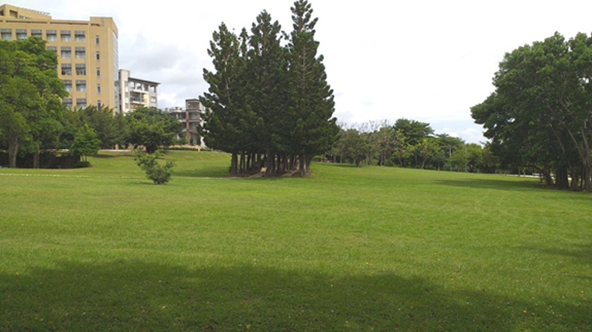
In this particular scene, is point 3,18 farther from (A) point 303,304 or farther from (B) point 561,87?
(A) point 303,304

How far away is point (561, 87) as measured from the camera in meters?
31.5

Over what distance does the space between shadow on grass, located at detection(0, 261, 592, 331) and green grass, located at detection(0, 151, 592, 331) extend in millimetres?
22

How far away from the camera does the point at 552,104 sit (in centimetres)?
3350

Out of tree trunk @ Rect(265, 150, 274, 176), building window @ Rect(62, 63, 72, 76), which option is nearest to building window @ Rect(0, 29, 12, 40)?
building window @ Rect(62, 63, 72, 76)

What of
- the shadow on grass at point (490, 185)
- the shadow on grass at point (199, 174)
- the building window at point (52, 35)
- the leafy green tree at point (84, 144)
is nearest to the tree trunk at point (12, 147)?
the leafy green tree at point (84, 144)

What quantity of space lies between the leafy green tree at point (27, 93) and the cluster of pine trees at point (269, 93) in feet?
48.5

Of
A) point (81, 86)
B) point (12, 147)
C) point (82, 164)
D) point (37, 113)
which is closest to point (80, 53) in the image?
point (81, 86)

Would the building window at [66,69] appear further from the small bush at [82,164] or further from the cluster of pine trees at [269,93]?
the cluster of pine trees at [269,93]

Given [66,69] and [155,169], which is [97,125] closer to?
[66,69]

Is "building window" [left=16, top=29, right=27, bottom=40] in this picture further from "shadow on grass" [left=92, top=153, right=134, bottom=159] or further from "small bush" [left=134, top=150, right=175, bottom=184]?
"small bush" [left=134, top=150, right=175, bottom=184]

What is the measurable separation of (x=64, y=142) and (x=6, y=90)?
2018 cm

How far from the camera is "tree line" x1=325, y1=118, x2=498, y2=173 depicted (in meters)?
70.3

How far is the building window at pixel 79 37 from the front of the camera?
73625mm

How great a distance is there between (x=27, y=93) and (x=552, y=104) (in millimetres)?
42324
